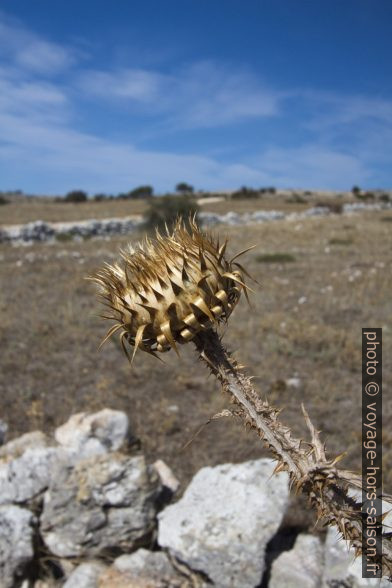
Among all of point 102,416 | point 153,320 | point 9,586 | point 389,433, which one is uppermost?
point 153,320

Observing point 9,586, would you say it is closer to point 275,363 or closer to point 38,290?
point 275,363

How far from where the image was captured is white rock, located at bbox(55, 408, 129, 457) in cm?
541

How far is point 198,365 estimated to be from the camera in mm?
8906

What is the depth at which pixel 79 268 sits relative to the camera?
17.9m

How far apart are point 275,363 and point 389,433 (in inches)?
A: 118

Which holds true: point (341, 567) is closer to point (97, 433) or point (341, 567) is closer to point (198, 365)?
point (97, 433)

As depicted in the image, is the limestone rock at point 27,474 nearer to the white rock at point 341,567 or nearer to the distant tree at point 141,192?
the white rock at point 341,567

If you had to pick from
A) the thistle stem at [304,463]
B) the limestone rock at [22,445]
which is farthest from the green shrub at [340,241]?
the thistle stem at [304,463]

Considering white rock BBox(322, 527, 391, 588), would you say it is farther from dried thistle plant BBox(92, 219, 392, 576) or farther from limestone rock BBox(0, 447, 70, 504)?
limestone rock BBox(0, 447, 70, 504)

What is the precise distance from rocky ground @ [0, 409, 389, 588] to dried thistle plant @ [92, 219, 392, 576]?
2383mm

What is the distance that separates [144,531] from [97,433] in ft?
4.42

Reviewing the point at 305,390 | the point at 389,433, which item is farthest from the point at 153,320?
the point at 305,390

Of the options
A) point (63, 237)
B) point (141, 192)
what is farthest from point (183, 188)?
point (63, 237)

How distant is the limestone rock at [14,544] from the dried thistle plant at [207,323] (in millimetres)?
3289
